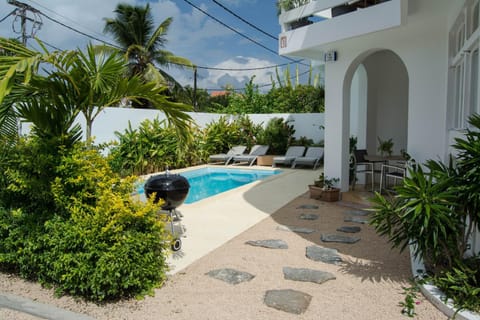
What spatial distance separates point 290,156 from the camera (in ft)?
59.0

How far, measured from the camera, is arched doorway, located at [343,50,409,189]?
12.3 m

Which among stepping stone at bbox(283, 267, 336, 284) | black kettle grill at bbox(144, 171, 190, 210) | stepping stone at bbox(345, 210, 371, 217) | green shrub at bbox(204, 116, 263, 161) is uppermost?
green shrub at bbox(204, 116, 263, 161)

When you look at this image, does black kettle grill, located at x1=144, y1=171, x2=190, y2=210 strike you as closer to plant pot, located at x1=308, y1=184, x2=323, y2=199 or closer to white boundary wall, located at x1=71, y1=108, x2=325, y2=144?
plant pot, located at x1=308, y1=184, x2=323, y2=199

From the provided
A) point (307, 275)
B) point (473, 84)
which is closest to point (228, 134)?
point (473, 84)

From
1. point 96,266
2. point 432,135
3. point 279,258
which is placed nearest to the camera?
point 96,266

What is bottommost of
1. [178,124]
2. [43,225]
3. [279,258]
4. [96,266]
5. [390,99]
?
[279,258]

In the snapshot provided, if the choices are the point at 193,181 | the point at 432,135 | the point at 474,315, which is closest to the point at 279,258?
the point at 474,315

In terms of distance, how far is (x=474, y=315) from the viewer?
11.8ft

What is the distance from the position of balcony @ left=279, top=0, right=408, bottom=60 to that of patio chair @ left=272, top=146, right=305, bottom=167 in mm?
7302

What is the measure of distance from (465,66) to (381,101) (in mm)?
6836

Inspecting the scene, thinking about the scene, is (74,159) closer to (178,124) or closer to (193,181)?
(178,124)

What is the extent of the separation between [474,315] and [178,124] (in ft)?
15.8

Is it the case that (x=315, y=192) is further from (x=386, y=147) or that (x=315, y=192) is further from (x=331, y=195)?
(x=386, y=147)

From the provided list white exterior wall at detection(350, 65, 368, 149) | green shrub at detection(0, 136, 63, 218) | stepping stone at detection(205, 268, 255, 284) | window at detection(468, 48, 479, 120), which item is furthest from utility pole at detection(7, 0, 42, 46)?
window at detection(468, 48, 479, 120)
